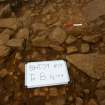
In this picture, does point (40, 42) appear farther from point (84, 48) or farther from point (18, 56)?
point (84, 48)

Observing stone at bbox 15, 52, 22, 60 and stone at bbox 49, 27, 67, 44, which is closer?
stone at bbox 15, 52, 22, 60

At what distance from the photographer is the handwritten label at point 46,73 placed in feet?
4.37

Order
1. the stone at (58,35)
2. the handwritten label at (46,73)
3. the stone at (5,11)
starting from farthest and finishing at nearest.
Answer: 1. the stone at (5,11)
2. the stone at (58,35)
3. the handwritten label at (46,73)

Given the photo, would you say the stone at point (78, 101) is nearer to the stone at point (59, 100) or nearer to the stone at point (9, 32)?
the stone at point (59, 100)

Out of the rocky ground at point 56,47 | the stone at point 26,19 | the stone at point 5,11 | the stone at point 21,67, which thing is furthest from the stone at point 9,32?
the stone at point 21,67

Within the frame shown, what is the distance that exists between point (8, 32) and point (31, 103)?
26.3 inches

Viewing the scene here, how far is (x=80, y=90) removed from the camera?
1285 mm

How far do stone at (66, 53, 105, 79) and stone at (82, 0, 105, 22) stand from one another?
0.40 m

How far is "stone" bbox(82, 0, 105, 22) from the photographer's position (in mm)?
1765

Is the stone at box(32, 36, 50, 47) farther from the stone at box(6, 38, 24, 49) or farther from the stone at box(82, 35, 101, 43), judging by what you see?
the stone at box(82, 35, 101, 43)

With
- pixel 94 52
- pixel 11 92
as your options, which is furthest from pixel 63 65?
pixel 11 92

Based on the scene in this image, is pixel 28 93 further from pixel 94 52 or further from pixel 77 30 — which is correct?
pixel 77 30

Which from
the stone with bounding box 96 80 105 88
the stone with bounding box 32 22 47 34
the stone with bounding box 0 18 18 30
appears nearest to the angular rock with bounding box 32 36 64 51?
the stone with bounding box 32 22 47 34

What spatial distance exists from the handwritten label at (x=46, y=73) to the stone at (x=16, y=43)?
0.59ft
